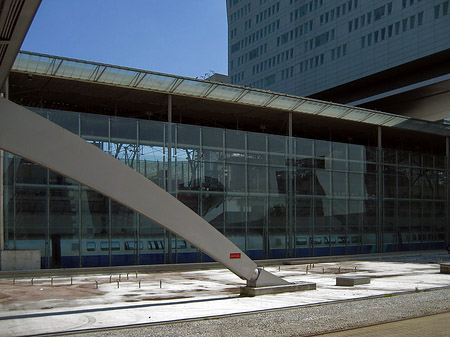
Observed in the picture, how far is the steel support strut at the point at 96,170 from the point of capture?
11305 millimetres

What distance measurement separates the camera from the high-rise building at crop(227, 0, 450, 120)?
54562mm

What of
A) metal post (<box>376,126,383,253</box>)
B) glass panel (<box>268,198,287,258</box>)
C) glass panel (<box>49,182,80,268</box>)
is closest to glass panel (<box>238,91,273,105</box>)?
glass panel (<box>268,198,287,258</box>)

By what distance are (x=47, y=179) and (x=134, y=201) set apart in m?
15.0

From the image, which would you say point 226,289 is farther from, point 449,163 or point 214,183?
point 449,163

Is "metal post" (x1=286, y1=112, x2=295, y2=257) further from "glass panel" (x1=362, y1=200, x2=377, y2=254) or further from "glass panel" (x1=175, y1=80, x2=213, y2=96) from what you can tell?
"glass panel" (x1=175, y1=80, x2=213, y2=96)

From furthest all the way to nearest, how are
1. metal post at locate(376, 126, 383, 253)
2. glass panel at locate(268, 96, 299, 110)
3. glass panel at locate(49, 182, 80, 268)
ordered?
metal post at locate(376, 126, 383, 253) → glass panel at locate(268, 96, 299, 110) → glass panel at locate(49, 182, 80, 268)

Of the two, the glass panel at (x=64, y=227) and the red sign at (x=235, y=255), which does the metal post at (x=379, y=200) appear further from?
the red sign at (x=235, y=255)

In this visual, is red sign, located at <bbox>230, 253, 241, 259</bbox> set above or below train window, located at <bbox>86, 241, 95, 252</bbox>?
above

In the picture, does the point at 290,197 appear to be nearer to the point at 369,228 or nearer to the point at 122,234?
the point at 369,228

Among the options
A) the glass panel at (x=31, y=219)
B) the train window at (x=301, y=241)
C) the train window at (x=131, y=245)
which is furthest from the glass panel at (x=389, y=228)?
the glass panel at (x=31, y=219)

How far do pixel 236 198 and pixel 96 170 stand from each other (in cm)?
2067

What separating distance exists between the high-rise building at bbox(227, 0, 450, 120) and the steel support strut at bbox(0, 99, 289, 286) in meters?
45.3

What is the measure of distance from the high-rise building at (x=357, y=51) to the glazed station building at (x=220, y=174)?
13.8 meters

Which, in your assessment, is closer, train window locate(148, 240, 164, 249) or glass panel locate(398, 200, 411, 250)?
train window locate(148, 240, 164, 249)
